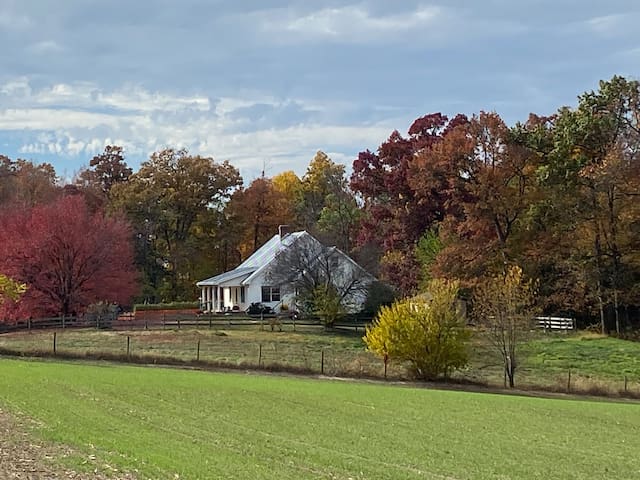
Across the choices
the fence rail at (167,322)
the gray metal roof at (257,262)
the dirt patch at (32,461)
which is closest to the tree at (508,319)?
the fence rail at (167,322)

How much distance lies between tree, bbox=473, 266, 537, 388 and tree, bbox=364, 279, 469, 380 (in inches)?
53.4

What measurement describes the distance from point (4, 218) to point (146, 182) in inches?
832

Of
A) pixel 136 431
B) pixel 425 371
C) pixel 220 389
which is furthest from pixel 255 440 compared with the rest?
pixel 425 371

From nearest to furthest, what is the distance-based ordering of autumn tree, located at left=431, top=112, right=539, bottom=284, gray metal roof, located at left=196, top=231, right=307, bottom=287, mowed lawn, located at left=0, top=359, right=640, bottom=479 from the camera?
1. mowed lawn, located at left=0, top=359, right=640, bottom=479
2. autumn tree, located at left=431, top=112, right=539, bottom=284
3. gray metal roof, located at left=196, top=231, right=307, bottom=287

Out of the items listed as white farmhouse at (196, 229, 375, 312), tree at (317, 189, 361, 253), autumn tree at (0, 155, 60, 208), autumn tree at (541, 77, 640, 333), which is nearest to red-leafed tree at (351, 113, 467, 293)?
white farmhouse at (196, 229, 375, 312)

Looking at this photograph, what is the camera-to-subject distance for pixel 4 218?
5816 cm

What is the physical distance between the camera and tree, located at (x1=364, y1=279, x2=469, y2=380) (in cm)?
3544

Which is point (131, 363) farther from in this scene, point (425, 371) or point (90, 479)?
point (90, 479)

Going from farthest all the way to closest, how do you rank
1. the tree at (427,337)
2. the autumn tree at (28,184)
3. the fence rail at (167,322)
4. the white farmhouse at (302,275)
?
1. the autumn tree at (28,184)
2. the white farmhouse at (302,275)
3. the fence rail at (167,322)
4. the tree at (427,337)

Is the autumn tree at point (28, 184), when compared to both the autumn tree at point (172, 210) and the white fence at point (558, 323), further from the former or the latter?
the white fence at point (558, 323)

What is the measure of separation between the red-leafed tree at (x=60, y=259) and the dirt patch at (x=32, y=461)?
4339cm

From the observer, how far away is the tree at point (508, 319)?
34.8 metres

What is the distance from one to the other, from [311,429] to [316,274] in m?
39.9

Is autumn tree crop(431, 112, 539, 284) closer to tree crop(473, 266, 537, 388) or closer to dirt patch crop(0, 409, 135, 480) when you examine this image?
tree crop(473, 266, 537, 388)
